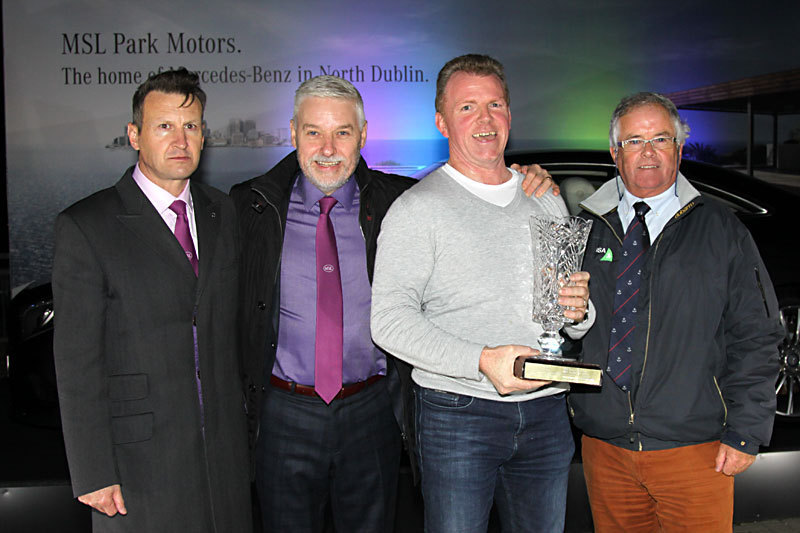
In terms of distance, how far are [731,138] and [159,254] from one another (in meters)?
4.99

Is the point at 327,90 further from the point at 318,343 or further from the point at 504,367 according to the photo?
the point at 504,367

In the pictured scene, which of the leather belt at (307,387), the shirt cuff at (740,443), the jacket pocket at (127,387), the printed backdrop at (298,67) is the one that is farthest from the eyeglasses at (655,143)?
the printed backdrop at (298,67)

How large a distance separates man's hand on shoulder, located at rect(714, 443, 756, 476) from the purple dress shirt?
0.94 metres

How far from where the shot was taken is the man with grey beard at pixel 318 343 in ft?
5.98

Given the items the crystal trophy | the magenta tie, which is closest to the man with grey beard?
the magenta tie

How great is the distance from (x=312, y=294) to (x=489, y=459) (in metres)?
0.66

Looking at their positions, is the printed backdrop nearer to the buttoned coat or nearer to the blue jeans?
the buttoned coat

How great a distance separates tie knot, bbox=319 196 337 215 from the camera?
6.23 feet

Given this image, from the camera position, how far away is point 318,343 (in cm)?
181

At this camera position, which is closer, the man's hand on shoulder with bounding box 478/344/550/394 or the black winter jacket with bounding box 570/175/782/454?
the man's hand on shoulder with bounding box 478/344/550/394

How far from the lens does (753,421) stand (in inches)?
67.2

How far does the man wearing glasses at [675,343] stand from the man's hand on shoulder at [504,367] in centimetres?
45

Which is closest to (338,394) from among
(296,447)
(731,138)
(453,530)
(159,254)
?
(296,447)

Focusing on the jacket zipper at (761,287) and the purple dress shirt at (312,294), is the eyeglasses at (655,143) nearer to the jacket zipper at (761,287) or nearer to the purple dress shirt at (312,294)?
the jacket zipper at (761,287)
